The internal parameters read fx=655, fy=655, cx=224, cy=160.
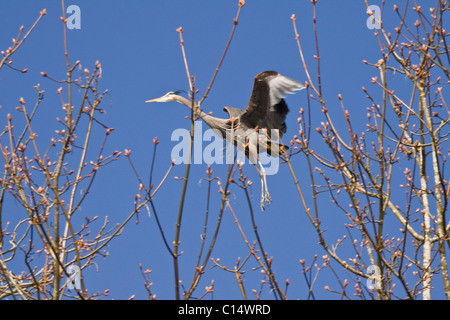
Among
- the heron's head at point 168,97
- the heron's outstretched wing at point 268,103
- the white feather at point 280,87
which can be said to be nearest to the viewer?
the white feather at point 280,87

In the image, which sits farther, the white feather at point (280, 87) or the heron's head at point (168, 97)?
the heron's head at point (168, 97)

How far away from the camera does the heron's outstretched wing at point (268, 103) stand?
683 cm

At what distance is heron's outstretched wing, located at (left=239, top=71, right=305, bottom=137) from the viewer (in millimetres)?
6828

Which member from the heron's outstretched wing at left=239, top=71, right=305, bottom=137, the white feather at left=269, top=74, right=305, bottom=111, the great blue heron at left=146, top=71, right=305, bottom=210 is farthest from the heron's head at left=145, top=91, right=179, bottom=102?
the white feather at left=269, top=74, right=305, bottom=111

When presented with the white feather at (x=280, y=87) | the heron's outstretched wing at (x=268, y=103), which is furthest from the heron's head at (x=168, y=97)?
the white feather at (x=280, y=87)

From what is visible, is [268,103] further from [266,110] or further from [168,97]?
[168,97]

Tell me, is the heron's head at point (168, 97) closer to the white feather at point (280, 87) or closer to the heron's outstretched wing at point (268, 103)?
the heron's outstretched wing at point (268, 103)

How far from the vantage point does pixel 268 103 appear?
7.20 metres

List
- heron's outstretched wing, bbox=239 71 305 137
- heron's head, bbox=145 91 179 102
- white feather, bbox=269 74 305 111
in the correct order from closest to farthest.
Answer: white feather, bbox=269 74 305 111, heron's outstretched wing, bbox=239 71 305 137, heron's head, bbox=145 91 179 102

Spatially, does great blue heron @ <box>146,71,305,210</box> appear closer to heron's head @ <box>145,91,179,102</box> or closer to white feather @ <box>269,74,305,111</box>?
white feather @ <box>269,74,305,111</box>
